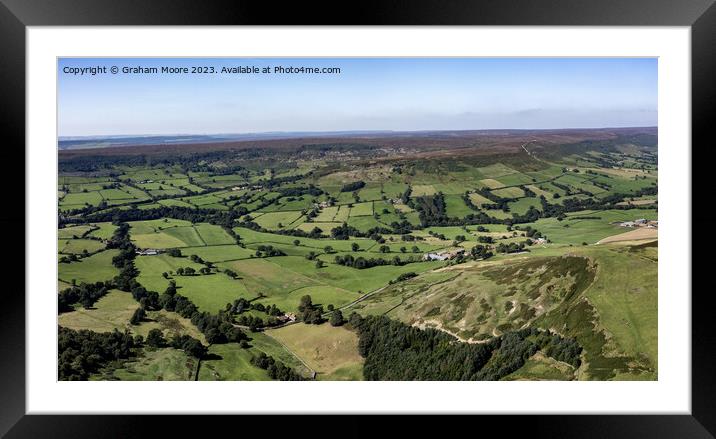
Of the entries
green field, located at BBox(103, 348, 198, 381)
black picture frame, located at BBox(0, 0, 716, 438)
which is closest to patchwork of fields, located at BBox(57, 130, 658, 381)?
green field, located at BBox(103, 348, 198, 381)

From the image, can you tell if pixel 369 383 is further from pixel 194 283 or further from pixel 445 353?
pixel 194 283

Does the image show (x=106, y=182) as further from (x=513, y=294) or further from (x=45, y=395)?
(x=45, y=395)

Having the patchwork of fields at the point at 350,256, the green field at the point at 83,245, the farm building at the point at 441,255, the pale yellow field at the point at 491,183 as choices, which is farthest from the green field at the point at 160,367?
the pale yellow field at the point at 491,183

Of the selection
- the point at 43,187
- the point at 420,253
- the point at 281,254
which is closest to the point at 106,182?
the point at 281,254

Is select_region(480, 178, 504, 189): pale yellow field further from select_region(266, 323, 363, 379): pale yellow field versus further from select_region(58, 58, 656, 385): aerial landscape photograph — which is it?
select_region(266, 323, 363, 379): pale yellow field

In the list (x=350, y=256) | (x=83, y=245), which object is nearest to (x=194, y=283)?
(x=83, y=245)
